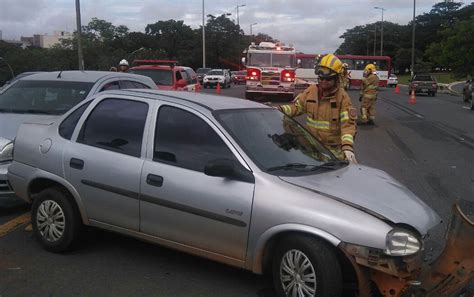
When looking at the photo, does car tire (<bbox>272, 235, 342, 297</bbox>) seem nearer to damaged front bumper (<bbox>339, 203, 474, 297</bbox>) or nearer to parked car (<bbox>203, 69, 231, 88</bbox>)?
damaged front bumper (<bbox>339, 203, 474, 297</bbox>)

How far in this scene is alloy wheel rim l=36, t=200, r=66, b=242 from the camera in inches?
203

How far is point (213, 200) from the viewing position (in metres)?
4.26

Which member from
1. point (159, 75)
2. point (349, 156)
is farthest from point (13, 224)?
point (159, 75)

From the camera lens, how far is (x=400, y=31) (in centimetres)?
12900

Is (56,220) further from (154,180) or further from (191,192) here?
(191,192)

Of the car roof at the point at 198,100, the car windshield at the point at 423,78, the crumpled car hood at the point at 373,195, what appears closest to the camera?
the crumpled car hood at the point at 373,195

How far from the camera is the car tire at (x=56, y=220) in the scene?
5.11 metres

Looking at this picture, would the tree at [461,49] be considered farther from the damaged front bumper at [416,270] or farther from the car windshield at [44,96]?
the damaged front bumper at [416,270]

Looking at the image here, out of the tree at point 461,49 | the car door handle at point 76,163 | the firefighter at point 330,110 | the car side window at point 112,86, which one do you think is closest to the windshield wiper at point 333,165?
the firefighter at point 330,110

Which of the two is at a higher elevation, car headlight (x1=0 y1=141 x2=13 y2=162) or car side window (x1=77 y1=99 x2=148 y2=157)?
car side window (x1=77 y1=99 x2=148 y2=157)

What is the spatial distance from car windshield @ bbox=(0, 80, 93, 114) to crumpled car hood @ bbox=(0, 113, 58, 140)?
230 mm

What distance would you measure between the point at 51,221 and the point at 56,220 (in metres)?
0.06

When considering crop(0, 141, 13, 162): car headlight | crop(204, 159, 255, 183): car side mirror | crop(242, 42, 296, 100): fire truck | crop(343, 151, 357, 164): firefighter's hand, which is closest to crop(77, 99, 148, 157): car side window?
crop(204, 159, 255, 183): car side mirror

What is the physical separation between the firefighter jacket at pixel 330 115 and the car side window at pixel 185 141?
148cm
